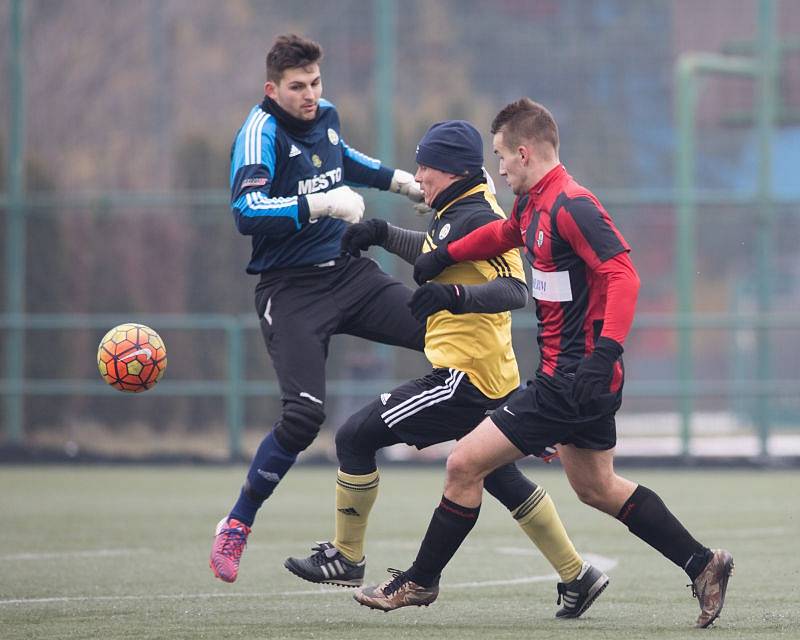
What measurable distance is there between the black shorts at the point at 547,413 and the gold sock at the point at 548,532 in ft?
1.95

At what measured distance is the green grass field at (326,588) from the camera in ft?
18.5

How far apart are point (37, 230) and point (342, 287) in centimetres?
1006

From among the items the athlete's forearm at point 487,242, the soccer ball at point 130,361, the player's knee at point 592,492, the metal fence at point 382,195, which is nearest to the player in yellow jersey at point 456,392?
the athlete's forearm at point 487,242

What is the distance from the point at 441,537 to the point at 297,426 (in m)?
1.01

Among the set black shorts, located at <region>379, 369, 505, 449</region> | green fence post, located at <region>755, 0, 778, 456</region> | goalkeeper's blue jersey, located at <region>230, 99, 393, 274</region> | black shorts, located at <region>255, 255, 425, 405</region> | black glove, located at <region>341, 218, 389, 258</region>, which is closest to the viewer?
black shorts, located at <region>379, 369, 505, 449</region>

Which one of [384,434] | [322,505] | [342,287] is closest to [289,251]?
[342,287]

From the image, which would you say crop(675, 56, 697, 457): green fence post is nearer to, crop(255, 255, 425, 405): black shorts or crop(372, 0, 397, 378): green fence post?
crop(372, 0, 397, 378): green fence post

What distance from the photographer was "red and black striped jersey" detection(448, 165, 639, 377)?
17.4ft

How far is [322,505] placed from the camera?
1109 centimetres

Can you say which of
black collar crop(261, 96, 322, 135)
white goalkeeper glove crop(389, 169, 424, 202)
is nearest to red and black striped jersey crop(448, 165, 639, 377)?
white goalkeeper glove crop(389, 169, 424, 202)

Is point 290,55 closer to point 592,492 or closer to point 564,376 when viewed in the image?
point 564,376

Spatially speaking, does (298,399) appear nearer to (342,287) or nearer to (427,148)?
(342,287)

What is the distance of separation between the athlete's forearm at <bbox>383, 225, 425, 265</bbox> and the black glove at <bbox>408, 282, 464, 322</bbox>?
0.80m

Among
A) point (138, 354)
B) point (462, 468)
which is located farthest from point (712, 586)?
point (138, 354)
